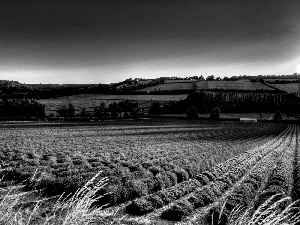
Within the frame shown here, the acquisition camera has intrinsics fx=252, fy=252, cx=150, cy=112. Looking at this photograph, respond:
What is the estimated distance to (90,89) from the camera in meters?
181

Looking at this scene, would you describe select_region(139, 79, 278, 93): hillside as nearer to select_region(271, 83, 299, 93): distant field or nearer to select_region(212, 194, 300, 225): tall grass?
select_region(271, 83, 299, 93): distant field

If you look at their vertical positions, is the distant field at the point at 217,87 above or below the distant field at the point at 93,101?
above

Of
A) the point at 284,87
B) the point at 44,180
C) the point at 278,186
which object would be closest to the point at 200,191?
the point at 278,186

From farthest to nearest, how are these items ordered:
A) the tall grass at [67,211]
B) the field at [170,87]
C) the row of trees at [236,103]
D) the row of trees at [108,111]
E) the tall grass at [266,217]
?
the field at [170,87]
the row of trees at [236,103]
the row of trees at [108,111]
the tall grass at [67,211]
the tall grass at [266,217]

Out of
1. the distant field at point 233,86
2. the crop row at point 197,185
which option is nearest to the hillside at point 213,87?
the distant field at point 233,86

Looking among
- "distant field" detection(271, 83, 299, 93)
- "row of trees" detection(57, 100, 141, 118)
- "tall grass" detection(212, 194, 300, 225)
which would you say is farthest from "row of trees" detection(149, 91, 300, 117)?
"tall grass" detection(212, 194, 300, 225)

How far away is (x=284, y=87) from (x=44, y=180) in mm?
177795

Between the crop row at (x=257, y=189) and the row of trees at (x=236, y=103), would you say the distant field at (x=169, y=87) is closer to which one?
the row of trees at (x=236, y=103)

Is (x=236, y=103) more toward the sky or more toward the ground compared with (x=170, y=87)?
more toward the ground

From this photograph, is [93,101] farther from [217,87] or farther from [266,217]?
[266,217]

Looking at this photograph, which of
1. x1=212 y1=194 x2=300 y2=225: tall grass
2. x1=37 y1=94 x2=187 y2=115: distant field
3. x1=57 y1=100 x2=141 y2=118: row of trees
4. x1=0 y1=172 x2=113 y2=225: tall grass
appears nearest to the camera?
x1=212 y1=194 x2=300 y2=225: tall grass

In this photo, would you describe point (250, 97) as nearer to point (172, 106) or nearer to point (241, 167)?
point (172, 106)

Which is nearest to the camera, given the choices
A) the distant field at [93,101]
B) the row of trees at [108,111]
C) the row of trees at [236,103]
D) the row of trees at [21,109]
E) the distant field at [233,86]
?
the row of trees at [21,109]

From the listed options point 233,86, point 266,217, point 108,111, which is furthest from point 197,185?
point 233,86
